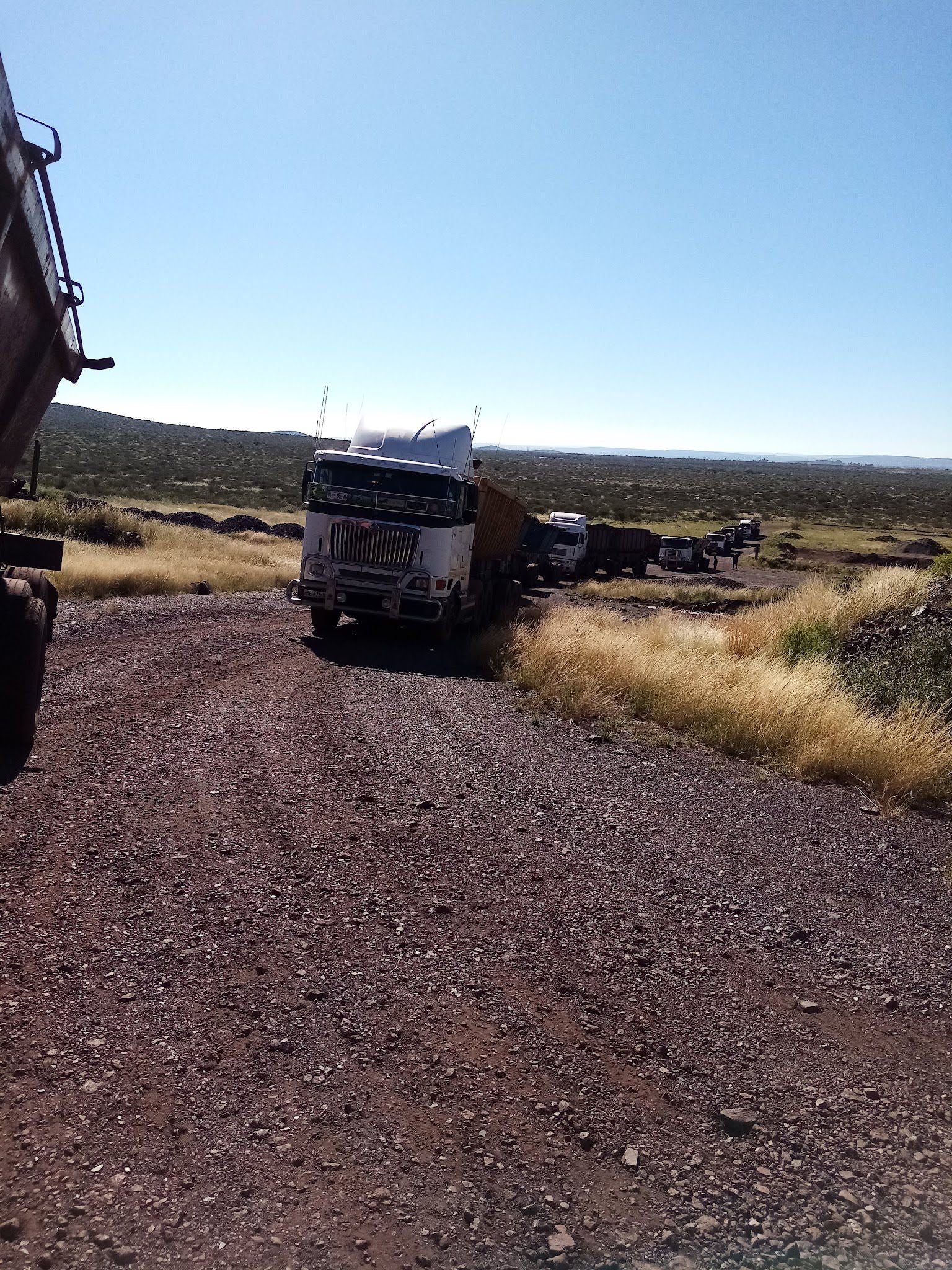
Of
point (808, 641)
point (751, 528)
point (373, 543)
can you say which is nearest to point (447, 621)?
point (373, 543)

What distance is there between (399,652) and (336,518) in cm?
229

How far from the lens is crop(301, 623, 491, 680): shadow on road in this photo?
48.2 ft

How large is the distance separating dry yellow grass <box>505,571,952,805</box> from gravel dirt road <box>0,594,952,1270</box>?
1503 millimetres

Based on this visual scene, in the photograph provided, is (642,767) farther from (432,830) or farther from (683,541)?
(683,541)

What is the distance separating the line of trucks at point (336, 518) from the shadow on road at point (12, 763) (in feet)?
0.48

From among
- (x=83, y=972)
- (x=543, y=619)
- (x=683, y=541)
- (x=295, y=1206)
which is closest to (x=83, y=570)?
(x=543, y=619)

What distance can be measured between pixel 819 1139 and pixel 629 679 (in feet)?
31.1

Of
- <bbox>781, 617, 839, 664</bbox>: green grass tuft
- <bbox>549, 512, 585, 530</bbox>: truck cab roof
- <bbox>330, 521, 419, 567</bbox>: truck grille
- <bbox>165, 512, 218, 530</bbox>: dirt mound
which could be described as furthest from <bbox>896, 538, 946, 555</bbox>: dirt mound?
<bbox>330, 521, 419, 567</bbox>: truck grille

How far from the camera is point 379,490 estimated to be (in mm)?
16500

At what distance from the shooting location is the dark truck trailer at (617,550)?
42844mm

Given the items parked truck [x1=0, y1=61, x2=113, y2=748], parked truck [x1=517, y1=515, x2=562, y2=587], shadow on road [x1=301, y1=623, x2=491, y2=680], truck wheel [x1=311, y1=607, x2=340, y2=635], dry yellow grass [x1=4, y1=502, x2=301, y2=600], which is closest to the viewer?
parked truck [x1=0, y1=61, x2=113, y2=748]

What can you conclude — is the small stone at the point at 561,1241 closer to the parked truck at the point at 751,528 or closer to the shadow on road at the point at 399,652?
the shadow on road at the point at 399,652

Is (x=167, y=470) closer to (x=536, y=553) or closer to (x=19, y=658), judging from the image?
(x=536, y=553)

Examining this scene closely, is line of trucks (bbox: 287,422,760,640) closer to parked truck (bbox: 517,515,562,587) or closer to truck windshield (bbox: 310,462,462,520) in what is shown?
truck windshield (bbox: 310,462,462,520)
